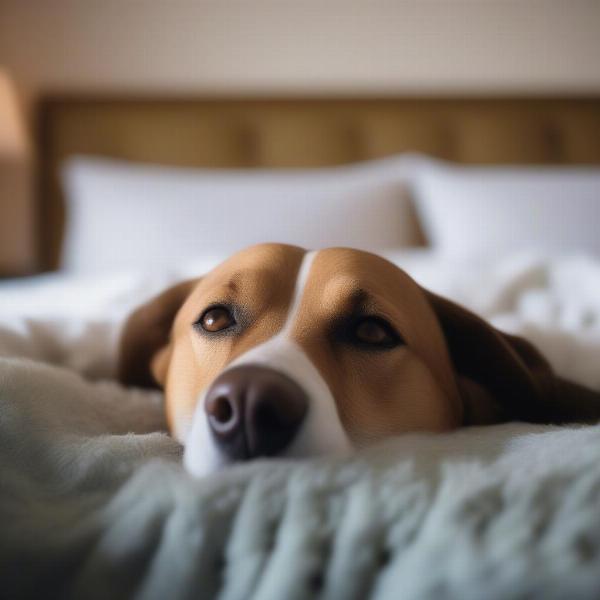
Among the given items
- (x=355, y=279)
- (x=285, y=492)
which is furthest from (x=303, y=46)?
(x=285, y=492)

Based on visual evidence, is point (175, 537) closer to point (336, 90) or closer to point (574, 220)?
point (574, 220)

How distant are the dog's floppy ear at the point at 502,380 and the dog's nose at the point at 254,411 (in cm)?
44

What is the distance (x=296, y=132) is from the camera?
279cm

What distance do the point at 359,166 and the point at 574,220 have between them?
1.04 metres

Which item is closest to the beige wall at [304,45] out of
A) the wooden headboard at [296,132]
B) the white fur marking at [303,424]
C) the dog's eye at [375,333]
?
the wooden headboard at [296,132]

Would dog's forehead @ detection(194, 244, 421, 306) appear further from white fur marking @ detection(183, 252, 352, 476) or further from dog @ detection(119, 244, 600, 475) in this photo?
white fur marking @ detection(183, 252, 352, 476)

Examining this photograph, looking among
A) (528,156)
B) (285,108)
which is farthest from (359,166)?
(528,156)

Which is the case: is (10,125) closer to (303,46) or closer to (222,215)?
(222,215)

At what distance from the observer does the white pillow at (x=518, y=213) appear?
2.07 m

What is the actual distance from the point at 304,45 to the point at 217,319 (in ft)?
8.16

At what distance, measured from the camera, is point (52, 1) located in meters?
2.88

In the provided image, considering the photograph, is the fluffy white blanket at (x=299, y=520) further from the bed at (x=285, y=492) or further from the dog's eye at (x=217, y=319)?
the dog's eye at (x=217, y=319)

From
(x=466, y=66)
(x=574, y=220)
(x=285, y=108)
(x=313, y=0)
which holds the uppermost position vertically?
(x=313, y=0)

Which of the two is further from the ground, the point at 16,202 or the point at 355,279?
the point at 355,279
